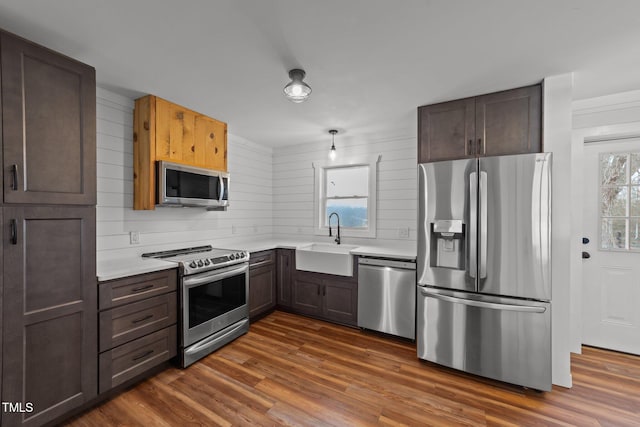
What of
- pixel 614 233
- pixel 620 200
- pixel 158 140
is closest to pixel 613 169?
pixel 620 200

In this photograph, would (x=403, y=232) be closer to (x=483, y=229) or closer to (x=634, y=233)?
(x=483, y=229)

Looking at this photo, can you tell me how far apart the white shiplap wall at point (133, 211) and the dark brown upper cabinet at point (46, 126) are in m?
0.72

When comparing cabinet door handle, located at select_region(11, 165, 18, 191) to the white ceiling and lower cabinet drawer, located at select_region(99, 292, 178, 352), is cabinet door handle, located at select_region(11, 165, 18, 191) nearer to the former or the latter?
the white ceiling

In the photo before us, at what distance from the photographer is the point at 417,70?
213cm

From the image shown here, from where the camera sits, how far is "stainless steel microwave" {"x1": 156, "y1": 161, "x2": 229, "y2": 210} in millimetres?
2608

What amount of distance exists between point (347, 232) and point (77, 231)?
295 cm

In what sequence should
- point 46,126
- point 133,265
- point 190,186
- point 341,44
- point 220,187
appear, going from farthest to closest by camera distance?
point 220,187 → point 190,186 → point 133,265 → point 341,44 → point 46,126

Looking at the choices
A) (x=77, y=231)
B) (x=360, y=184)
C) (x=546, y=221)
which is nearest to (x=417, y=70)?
(x=546, y=221)

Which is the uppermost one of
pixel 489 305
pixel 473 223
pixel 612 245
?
pixel 473 223

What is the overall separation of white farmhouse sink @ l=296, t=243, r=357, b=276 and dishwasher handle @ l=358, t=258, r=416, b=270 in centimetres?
18

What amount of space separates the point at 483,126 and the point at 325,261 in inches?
84.2

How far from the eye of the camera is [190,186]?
2861mm

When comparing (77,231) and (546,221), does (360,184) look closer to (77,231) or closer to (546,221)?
(546,221)

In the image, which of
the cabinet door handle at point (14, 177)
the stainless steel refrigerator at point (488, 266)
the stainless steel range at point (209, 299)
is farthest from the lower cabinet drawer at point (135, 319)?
the stainless steel refrigerator at point (488, 266)
